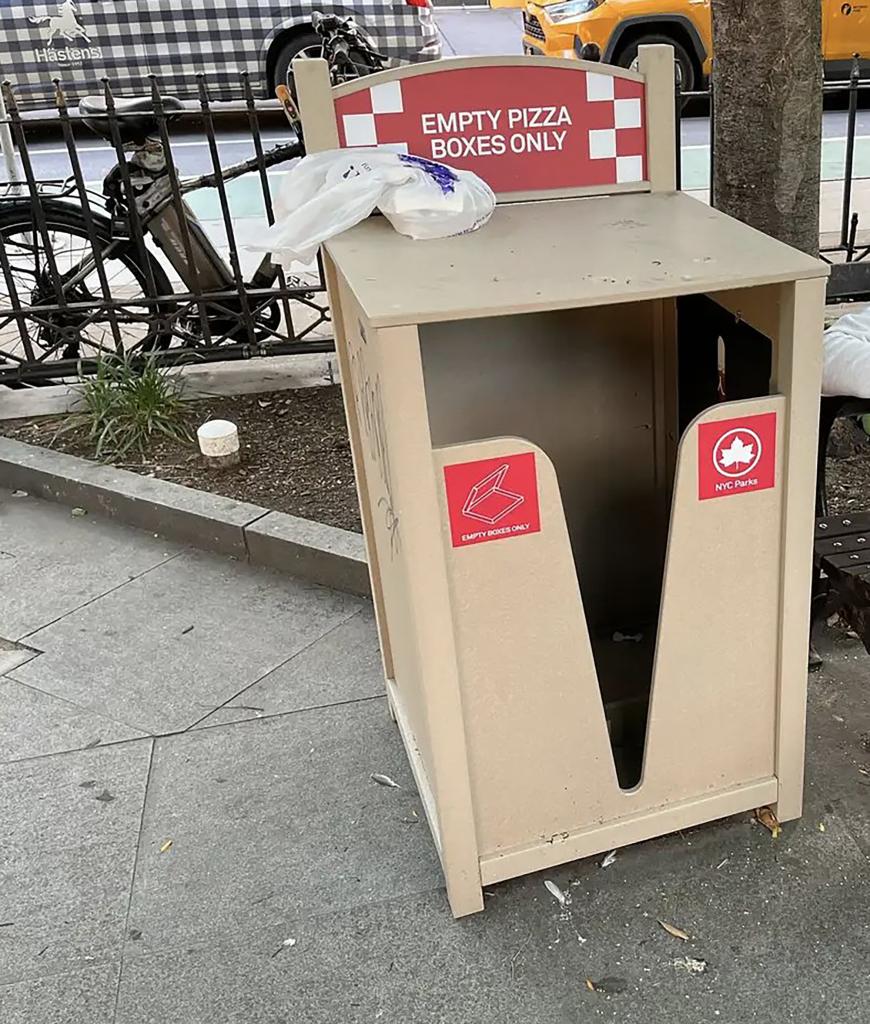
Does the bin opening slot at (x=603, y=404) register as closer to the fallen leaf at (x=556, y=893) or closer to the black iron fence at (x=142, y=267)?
the fallen leaf at (x=556, y=893)

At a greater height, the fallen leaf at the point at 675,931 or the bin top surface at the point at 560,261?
the bin top surface at the point at 560,261

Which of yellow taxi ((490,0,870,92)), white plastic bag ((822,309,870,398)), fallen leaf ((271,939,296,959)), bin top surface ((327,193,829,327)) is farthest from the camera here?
yellow taxi ((490,0,870,92))

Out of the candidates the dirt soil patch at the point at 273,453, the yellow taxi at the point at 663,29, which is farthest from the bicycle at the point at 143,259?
the yellow taxi at the point at 663,29

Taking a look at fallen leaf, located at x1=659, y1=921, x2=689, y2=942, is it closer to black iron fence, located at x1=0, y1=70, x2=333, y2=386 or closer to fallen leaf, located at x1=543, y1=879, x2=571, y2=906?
fallen leaf, located at x1=543, y1=879, x2=571, y2=906

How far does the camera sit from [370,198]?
1884mm

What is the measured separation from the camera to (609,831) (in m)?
2.05

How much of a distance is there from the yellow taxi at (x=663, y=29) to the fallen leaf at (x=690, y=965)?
29.6ft

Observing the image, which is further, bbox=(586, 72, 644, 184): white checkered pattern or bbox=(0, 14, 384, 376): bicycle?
bbox=(0, 14, 384, 376): bicycle

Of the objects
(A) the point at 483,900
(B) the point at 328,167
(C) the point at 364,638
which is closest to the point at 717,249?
(B) the point at 328,167

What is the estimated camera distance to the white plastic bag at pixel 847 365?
7.48ft

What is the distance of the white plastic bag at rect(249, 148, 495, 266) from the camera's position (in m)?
1.89

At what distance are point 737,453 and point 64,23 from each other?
9.28 metres

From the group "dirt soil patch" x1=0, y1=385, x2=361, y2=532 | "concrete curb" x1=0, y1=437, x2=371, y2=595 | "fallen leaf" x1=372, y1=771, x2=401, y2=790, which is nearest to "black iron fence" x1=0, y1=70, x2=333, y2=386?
"dirt soil patch" x1=0, y1=385, x2=361, y2=532

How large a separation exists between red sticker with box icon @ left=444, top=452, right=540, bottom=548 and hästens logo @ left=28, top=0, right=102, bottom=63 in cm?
916
